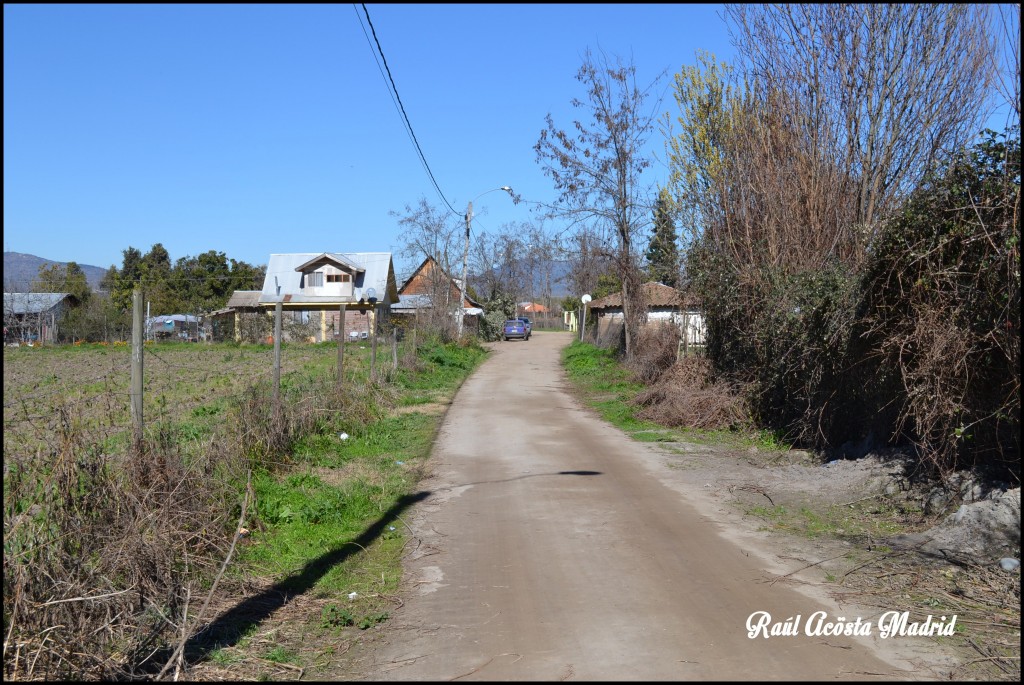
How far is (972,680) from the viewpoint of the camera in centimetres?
480

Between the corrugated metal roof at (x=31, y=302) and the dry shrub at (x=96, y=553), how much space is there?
14.1 metres

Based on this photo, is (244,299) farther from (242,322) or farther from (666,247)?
(666,247)

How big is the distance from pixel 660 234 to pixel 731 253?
4.98 m

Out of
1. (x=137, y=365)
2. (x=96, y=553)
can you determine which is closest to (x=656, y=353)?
(x=137, y=365)

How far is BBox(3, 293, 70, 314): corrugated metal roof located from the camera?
18789 mm

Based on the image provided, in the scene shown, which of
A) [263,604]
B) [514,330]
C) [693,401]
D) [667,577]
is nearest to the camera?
[263,604]

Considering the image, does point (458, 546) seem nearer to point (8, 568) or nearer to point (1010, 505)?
point (8, 568)

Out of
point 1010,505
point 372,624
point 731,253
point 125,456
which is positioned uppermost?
point 731,253

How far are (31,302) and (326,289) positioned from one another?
35.8 m

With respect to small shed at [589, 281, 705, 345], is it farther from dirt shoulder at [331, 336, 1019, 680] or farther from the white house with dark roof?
the white house with dark roof

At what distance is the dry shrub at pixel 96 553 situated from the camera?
15.2ft

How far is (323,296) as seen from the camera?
57406mm

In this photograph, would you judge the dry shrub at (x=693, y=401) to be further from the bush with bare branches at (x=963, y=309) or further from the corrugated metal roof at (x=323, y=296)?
the corrugated metal roof at (x=323, y=296)

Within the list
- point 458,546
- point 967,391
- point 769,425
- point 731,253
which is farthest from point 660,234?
point 458,546
